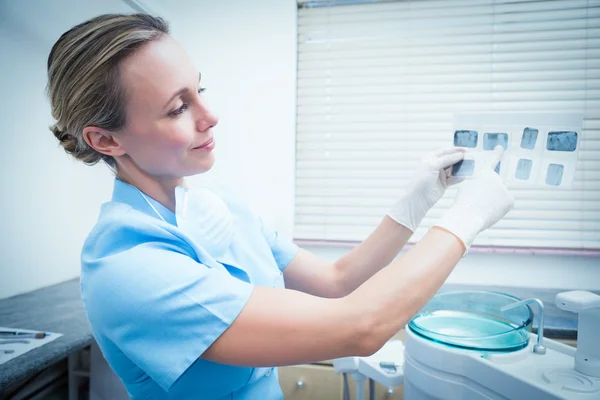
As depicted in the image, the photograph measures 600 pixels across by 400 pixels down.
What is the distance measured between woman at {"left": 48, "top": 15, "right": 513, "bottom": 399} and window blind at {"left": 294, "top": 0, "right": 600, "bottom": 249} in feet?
3.29

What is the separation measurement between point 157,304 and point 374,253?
63 cm

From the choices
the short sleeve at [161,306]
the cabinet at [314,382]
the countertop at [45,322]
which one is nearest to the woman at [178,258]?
the short sleeve at [161,306]

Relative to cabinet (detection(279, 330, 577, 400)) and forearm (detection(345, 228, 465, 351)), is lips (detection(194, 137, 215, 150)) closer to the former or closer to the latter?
forearm (detection(345, 228, 465, 351))

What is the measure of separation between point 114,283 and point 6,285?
1249mm

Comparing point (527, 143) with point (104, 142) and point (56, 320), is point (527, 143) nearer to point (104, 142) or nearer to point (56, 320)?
point (104, 142)

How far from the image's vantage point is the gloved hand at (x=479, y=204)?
2.56ft

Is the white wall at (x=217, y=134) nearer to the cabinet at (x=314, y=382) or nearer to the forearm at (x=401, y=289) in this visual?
the cabinet at (x=314, y=382)

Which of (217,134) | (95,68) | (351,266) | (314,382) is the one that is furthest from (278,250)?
(217,134)

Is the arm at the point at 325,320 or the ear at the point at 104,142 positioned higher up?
the ear at the point at 104,142

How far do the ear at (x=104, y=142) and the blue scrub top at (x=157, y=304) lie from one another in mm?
112

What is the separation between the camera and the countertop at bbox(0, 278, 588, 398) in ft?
3.24

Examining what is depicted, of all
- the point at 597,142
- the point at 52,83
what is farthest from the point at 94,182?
the point at 597,142

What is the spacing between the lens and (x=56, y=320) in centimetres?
131

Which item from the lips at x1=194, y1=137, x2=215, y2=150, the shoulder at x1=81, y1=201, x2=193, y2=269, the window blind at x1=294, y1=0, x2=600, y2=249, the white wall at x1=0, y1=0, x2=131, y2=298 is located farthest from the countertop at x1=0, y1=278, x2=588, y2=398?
the lips at x1=194, y1=137, x2=215, y2=150
